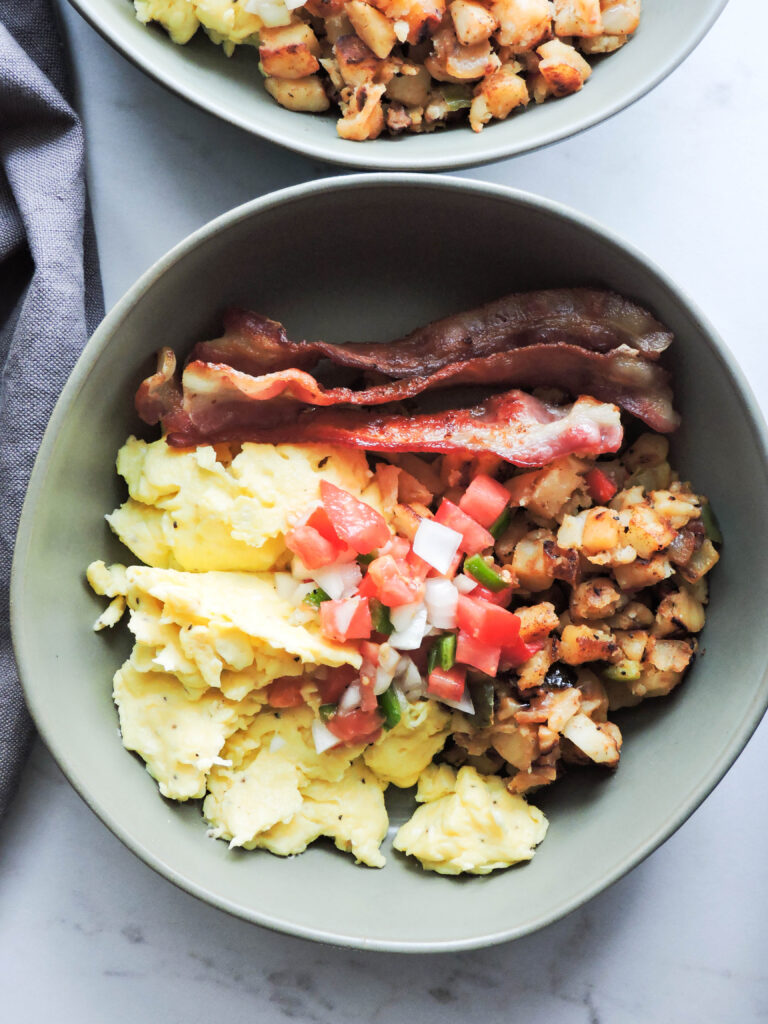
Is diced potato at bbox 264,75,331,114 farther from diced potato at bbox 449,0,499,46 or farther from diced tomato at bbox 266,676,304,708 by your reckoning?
diced tomato at bbox 266,676,304,708

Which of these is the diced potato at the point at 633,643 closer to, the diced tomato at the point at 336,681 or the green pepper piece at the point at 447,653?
the green pepper piece at the point at 447,653

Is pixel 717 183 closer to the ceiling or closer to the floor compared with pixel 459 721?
closer to the ceiling

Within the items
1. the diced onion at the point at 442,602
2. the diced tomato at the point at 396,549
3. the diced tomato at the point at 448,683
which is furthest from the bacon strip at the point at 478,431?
the diced tomato at the point at 448,683

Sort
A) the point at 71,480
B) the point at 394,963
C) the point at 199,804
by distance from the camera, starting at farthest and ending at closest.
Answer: the point at 394,963 → the point at 199,804 → the point at 71,480

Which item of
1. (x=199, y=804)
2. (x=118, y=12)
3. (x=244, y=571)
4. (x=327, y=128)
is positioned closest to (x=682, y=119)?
(x=327, y=128)

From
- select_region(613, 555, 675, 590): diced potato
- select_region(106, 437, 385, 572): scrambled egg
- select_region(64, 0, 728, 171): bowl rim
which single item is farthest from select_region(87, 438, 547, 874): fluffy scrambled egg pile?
select_region(613, 555, 675, 590): diced potato

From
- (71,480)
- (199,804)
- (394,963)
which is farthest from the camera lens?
(394,963)

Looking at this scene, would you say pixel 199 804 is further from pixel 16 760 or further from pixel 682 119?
pixel 682 119
